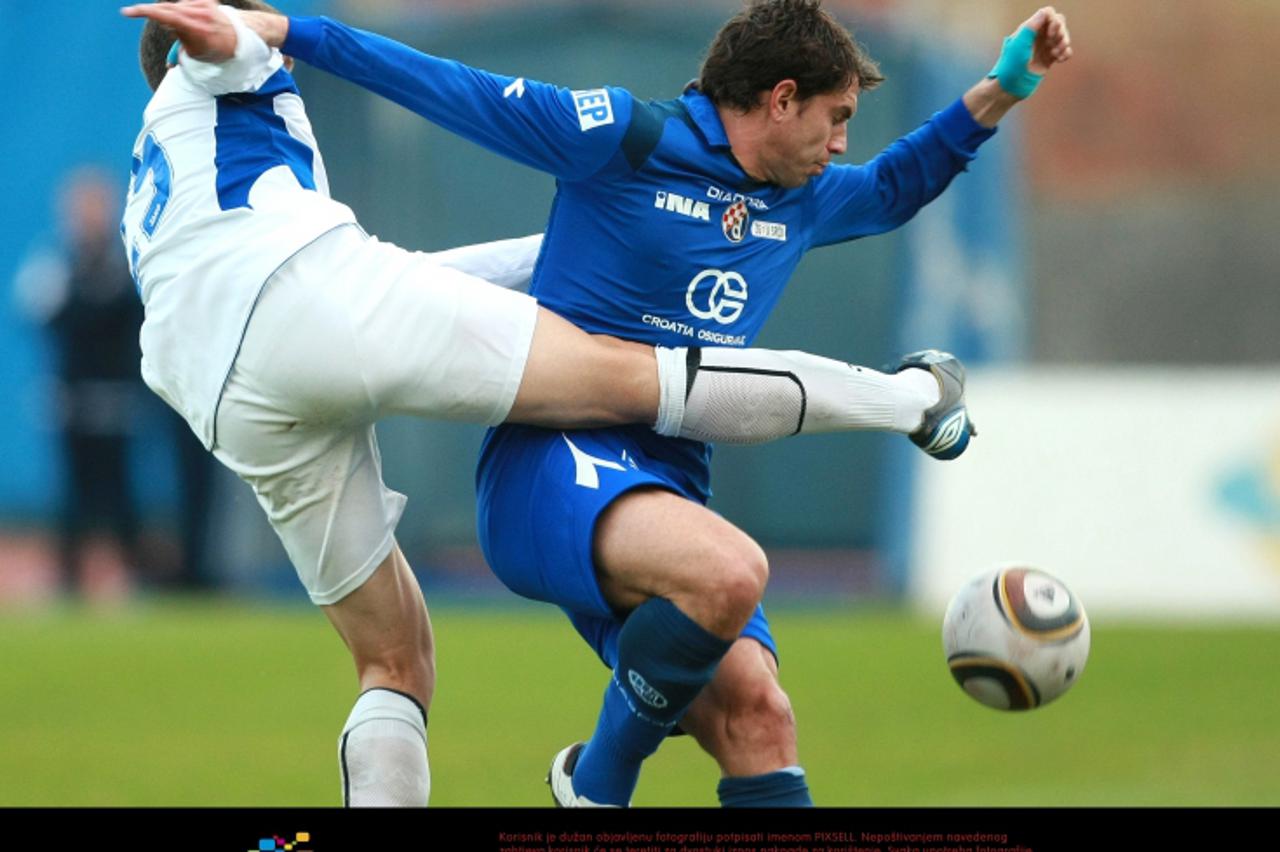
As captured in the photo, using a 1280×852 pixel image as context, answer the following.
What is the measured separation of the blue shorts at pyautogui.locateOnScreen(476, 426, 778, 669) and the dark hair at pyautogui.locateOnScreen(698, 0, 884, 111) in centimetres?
98

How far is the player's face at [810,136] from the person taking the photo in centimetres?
550

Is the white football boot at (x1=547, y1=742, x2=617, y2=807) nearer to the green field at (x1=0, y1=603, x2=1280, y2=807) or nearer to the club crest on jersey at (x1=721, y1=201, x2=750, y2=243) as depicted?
the club crest on jersey at (x1=721, y1=201, x2=750, y2=243)

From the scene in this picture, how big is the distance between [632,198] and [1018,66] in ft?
4.24

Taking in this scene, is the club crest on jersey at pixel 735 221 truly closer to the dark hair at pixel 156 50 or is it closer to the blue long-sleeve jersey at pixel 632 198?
the blue long-sleeve jersey at pixel 632 198

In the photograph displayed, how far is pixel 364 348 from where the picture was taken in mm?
5129

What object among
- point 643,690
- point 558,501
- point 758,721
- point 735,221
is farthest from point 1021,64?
point 643,690

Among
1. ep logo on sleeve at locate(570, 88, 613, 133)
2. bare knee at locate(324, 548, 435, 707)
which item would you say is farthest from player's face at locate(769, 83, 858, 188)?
bare knee at locate(324, 548, 435, 707)

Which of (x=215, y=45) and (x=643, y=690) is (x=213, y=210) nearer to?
(x=215, y=45)

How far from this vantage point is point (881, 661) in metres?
12.4

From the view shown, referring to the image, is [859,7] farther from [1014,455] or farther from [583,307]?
[583,307]

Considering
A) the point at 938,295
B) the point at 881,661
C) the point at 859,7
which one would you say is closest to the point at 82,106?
the point at 938,295

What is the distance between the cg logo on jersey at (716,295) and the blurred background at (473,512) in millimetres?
3915

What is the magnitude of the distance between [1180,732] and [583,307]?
5468 millimetres

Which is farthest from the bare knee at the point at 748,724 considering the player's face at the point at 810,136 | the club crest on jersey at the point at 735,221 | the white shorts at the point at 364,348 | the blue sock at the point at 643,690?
the player's face at the point at 810,136
